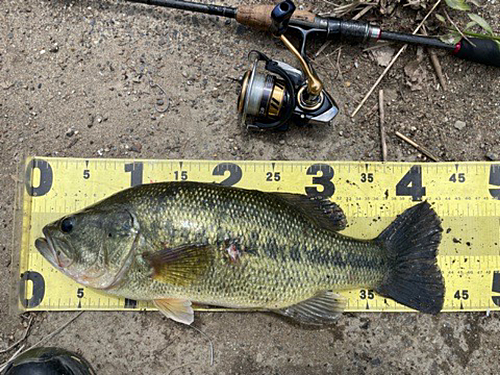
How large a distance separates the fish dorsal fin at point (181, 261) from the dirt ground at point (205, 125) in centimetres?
58

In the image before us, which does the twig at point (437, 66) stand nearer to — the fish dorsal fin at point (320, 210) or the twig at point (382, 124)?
the twig at point (382, 124)

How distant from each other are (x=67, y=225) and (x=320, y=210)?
162cm

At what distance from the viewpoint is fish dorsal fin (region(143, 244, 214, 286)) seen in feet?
8.30

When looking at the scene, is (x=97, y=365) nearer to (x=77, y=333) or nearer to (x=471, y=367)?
(x=77, y=333)

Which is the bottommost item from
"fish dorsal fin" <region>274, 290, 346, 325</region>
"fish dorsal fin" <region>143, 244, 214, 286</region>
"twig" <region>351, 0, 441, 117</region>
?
"fish dorsal fin" <region>274, 290, 346, 325</region>

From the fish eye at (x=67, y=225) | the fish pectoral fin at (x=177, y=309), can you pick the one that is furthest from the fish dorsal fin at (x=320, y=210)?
the fish eye at (x=67, y=225)

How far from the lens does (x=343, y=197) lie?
10.2 ft

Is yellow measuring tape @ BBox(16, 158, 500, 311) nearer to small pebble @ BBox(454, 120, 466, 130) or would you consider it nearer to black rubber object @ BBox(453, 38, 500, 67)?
small pebble @ BBox(454, 120, 466, 130)

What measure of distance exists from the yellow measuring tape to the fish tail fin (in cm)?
17

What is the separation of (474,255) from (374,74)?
152 centimetres

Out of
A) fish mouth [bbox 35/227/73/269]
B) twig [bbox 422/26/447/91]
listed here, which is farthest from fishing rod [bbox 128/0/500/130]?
fish mouth [bbox 35/227/73/269]

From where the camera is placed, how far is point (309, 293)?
2775 millimetres

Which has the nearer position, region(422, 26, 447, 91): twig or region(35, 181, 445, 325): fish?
region(35, 181, 445, 325): fish

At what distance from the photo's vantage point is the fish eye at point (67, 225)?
2.57 m
